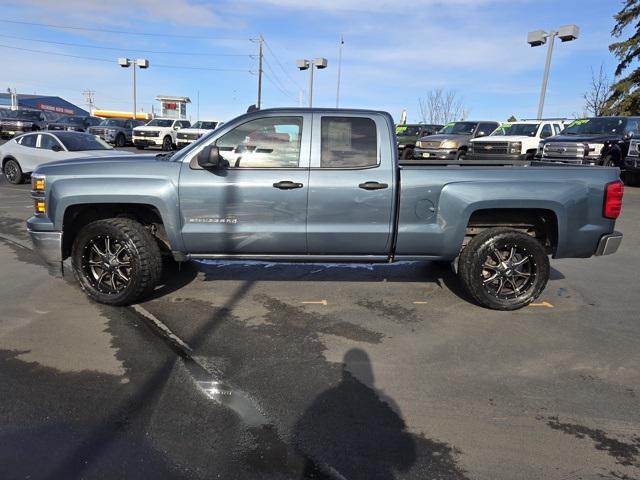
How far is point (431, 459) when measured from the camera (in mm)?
2688

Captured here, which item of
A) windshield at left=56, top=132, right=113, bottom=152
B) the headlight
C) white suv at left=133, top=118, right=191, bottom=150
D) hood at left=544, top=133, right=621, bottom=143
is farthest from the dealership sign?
the headlight

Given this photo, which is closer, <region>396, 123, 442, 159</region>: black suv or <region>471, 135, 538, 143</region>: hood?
<region>471, 135, 538, 143</region>: hood

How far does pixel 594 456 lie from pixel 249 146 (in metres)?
3.62

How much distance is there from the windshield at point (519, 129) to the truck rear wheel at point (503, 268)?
14769mm

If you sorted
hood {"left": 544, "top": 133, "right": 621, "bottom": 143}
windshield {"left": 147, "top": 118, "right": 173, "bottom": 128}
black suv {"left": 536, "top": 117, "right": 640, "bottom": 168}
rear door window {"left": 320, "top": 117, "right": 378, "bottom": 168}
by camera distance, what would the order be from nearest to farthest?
rear door window {"left": 320, "top": 117, "right": 378, "bottom": 168}, black suv {"left": 536, "top": 117, "right": 640, "bottom": 168}, hood {"left": 544, "top": 133, "right": 621, "bottom": 143}, windshield {"left": 147, "top": 118, "right": 173, "bottom": 128}

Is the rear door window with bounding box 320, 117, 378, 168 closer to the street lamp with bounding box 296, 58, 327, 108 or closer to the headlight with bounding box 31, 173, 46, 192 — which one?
the headlight with bounding box 31, 173, 46, 192

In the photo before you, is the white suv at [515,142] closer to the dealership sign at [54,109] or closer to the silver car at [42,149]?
the silver car at [42,149]

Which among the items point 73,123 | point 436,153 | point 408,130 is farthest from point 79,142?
point 73,123

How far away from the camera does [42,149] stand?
44.5 feet

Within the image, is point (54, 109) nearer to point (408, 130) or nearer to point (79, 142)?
point (408, 130)

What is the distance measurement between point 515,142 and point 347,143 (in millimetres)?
14378

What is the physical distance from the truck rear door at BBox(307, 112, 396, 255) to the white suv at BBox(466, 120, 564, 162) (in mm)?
13225

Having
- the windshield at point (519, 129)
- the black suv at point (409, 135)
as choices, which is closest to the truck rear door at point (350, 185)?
the windshield at point (519, 129)

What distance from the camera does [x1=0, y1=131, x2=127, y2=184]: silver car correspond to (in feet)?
42.8
